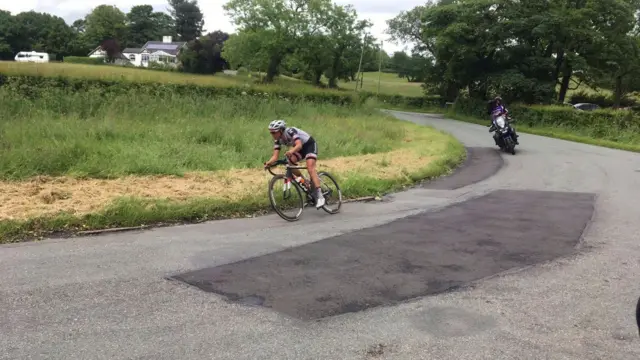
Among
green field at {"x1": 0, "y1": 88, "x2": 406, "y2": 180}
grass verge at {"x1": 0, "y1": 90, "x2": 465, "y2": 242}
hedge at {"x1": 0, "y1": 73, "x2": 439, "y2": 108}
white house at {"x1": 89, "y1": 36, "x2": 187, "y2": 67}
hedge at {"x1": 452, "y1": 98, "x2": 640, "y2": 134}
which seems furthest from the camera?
white house at {"x1": 89, "y1": 36, "x2": 187, "y2": 67}

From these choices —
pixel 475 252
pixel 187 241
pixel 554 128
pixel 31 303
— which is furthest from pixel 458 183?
pixel 554 128

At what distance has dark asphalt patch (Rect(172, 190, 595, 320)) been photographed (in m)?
5.17

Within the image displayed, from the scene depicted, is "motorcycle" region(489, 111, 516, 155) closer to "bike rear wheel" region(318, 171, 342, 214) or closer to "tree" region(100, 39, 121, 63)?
"bike rear wheel" region(318, 171, 342, 214)

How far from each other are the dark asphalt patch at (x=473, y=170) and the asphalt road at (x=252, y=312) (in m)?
5.64

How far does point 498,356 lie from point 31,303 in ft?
13.2

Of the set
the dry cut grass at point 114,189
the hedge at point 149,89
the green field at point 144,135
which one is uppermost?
the hedge at point 149,89

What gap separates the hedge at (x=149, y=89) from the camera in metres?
20.7

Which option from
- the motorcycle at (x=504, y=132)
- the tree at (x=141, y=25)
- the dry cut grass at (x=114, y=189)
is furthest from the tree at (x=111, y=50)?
the dry cut grass at (x=114, y=189)

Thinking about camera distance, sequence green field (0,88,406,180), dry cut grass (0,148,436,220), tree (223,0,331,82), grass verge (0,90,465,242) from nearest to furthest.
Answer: dry cut grass (0,148,436,220), grass verge (0,90,465,242), green field (0,88,406,180), tree (223,0,331,82)

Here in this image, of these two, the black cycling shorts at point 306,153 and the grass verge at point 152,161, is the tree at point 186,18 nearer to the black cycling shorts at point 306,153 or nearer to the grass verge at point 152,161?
the grass verge at point 152,161

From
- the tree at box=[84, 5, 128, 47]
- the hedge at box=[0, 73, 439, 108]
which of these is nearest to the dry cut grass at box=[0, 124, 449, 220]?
the hedge at box=[0, 73, 439, 108]

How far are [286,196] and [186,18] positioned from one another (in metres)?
141

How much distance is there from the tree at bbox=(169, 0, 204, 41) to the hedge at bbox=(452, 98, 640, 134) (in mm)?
115618

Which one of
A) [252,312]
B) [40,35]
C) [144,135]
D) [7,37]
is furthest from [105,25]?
[252,312]
